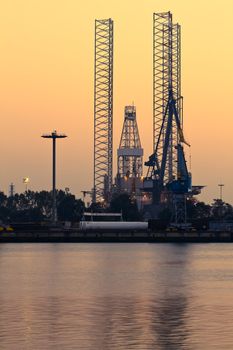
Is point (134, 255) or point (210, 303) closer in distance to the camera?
point (210, 303)

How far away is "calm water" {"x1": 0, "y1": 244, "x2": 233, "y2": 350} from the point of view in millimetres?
65125

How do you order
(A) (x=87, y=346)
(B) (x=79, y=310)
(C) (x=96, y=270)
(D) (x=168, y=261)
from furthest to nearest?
(D) (x=168, y=261), (C) (x=96, y=270), (B) (x=79, y=310), (A) (x=87, y=346)

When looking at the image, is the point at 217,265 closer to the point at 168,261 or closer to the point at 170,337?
the point at 168,261

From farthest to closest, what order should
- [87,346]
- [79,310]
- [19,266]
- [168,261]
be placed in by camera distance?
[168,261] → [19,266] → [79,310] → [87,346]

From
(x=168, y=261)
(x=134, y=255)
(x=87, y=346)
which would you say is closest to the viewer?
(x=87, y=346)

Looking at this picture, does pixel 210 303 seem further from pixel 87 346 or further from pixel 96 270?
pixel 96 270

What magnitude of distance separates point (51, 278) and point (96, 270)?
18508 millimetres

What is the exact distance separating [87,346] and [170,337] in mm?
5878

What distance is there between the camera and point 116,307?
8388 cm

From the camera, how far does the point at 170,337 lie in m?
66.2

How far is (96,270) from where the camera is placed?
449 ft

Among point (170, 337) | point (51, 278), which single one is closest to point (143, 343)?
point (170, 337)

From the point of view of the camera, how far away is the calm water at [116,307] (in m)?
65.1

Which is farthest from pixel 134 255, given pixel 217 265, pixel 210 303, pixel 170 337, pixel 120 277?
pixel 170 337
